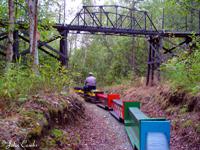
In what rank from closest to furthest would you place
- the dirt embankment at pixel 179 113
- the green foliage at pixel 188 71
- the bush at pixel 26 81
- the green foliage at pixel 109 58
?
the bush at pixel 26 81 < the dirt embankment at pixel 179 113 < the green foliage at pixel 188 71 < the green foliage at pixel 109 58

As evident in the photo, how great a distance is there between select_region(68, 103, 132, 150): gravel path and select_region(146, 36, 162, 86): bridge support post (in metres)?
7.30

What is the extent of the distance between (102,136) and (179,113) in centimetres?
295

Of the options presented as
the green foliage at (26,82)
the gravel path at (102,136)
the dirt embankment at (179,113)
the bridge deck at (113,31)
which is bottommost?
the gravel path at (102,136)

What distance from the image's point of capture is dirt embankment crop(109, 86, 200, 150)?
6.63 meters

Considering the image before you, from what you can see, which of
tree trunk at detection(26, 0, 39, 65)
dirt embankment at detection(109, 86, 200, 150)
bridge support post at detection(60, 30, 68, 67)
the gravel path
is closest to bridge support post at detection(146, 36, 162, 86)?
dirt embankment at detection(109, 86, 200, 150)

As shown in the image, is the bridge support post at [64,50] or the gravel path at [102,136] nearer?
the gravel path at [102,136]

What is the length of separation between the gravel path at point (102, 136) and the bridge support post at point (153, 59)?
23.9ft

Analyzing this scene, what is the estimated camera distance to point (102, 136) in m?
7.84

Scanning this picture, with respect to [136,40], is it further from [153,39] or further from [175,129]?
[175,129]

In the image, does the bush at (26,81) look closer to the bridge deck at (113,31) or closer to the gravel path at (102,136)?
the gravel path at (102,136)

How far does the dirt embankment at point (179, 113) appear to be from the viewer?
6.63 m

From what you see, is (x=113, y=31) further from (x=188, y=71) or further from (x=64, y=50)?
(x=188, y=71)

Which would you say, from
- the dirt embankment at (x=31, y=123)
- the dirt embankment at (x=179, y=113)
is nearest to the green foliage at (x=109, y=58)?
the dirt embankment at (x=179, y=113)

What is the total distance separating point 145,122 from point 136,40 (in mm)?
22436
